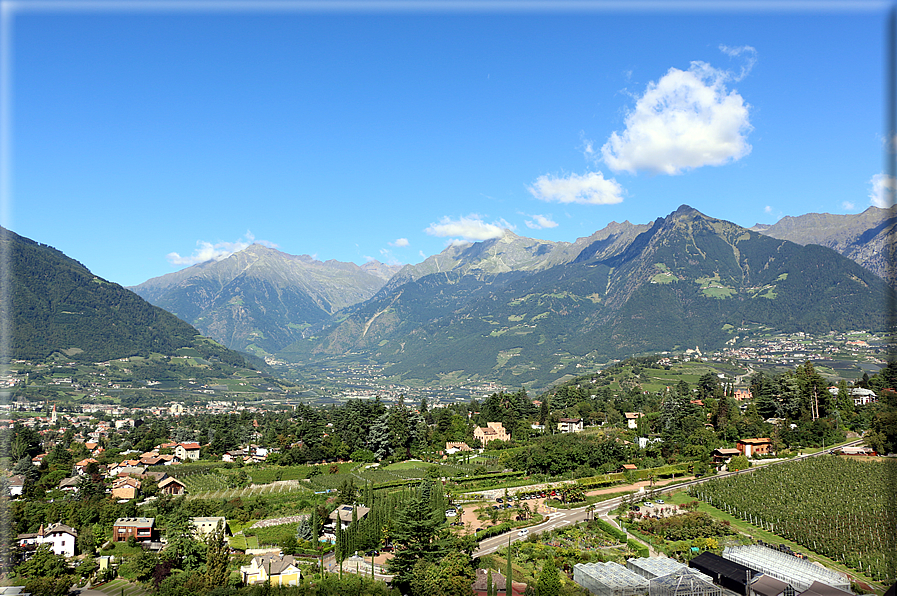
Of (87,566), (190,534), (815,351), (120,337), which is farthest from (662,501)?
(120,337)

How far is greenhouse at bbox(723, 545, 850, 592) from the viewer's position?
24.4 m

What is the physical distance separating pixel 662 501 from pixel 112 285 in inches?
6947

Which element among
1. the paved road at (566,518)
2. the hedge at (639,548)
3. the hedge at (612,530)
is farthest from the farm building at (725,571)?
the paved road at (566,518)

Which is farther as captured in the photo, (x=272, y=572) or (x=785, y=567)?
(x=272, y=572)

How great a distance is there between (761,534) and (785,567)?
6184mm

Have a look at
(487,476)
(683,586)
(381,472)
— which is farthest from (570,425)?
(683,586)

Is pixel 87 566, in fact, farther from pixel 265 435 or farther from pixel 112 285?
pixel 112 285

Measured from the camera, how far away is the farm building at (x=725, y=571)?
25469 mm

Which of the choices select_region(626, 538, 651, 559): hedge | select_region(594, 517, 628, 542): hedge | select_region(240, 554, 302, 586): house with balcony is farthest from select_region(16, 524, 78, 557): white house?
select_region(626, 538, 651, 559): hedge

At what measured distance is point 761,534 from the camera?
103 feet

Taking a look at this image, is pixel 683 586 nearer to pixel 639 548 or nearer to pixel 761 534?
pixel 639 548

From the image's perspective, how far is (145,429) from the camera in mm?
68438

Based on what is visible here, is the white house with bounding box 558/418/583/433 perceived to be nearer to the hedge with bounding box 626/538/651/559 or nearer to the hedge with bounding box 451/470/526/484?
the hedge with bounding box 451/470/526/484

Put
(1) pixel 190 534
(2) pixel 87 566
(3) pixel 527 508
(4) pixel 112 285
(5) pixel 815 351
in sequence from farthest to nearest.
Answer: (4) pixel 112 285
(5) pixel 815 351
(3) pixel 527 508
(1) pixel 190 534
(2) pixel 87 566
